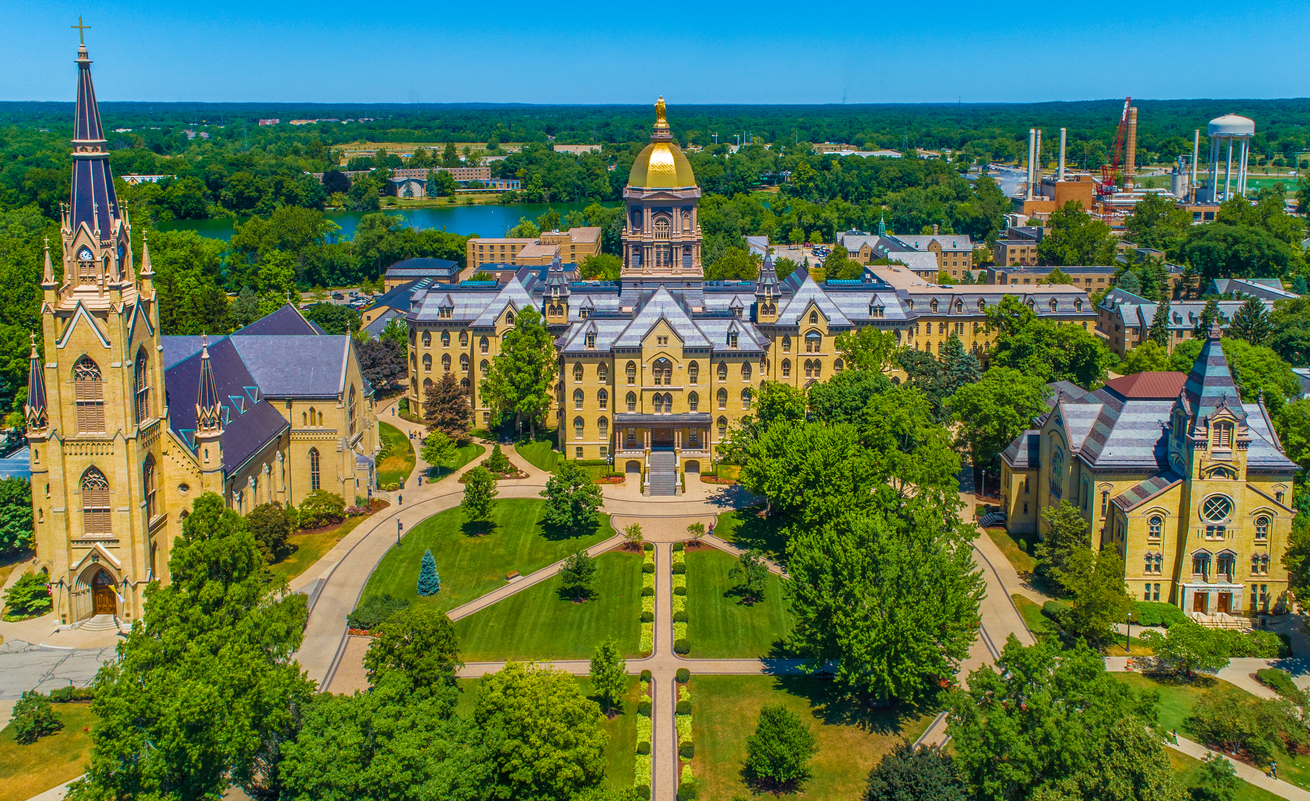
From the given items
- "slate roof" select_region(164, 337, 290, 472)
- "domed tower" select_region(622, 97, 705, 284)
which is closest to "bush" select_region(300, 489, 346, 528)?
"slate roof" select_region(164, 337, 290, 472)

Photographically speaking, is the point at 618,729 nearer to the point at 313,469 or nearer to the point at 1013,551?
the point at 1013,551

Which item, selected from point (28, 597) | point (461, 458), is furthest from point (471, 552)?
point (28, 597)

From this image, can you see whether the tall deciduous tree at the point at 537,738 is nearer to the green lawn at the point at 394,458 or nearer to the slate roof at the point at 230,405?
the slate roof at the point at 230,405

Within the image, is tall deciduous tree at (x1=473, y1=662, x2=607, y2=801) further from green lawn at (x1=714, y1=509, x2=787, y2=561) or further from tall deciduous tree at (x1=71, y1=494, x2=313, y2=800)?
green lawn at (x1=714, y1=509, x2=787, y2=561)

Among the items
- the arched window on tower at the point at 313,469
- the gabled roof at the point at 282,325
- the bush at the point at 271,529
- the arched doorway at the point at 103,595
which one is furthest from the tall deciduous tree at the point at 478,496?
the arched doorway at the point at 103,595

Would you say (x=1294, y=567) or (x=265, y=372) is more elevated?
(x=265, y=372)

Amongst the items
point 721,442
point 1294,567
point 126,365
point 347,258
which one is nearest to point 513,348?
point 721,442

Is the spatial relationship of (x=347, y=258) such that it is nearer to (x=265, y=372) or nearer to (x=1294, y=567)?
(x=265, y=372)

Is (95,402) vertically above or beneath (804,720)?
above
